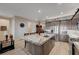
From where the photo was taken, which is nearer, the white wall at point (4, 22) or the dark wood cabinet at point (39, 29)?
the white wall at point (4, 22)

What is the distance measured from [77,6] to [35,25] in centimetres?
95

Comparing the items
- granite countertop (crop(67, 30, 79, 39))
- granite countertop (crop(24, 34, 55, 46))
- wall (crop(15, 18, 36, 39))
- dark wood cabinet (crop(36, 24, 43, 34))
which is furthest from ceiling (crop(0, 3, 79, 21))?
granite countertop (crop(24, 34, 55, 46))

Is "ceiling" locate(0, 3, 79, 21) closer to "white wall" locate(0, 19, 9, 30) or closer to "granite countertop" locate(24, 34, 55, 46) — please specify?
"white wall" locate(0, 19, 9, 30)

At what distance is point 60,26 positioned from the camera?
1.81 m

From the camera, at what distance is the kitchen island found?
5.60 ft

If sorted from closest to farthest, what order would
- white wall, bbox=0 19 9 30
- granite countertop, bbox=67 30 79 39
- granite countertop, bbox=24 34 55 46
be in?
white wall, bbox=0 19 9 30
granite countertop, bbox=67 30 79 39
granite countertop, bbox=24 34 55 46

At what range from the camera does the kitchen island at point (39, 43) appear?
1706 millimetres

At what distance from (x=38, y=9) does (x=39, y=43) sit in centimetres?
72

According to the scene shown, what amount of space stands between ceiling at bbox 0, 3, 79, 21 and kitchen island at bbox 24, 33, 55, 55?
520mm

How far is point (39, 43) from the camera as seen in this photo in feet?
5.64

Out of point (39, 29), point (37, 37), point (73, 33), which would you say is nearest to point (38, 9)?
point (39, 29)

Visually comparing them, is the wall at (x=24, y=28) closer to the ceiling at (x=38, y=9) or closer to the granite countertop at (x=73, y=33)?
the ceiling at (x=38, y=9)

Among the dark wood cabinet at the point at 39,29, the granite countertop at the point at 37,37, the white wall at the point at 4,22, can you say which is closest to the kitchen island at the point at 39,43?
the granite countertop at the point at 37,37

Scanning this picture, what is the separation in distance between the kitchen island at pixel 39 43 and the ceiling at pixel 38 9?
52 cm
